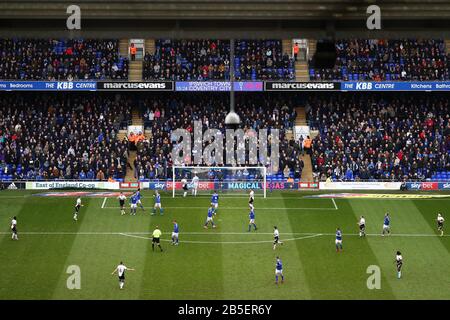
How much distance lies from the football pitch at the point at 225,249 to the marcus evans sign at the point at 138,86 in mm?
9038

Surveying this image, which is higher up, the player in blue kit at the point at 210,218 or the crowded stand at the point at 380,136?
the crowded stand at the point at 380,136

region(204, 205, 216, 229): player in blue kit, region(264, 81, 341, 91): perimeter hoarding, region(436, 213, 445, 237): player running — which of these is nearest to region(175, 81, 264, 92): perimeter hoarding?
region(264, 81, 341, 91): perimeter hoarding

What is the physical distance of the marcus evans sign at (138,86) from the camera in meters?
56.2

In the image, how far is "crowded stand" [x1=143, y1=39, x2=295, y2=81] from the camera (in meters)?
57.8

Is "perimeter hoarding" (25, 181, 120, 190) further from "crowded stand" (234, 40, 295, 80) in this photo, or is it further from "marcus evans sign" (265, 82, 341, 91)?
"marcus evans sign" (265, 82, 341, 91)

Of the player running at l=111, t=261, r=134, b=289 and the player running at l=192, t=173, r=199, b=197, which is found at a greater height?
→ the player running at l=192, t=173, r=199, b=197

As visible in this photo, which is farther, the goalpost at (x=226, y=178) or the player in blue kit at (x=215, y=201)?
the goalpost at (x=226, y=178)

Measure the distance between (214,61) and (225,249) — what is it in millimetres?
22619

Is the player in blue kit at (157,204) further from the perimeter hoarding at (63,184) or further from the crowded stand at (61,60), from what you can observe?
the crowded stand at (61,60)

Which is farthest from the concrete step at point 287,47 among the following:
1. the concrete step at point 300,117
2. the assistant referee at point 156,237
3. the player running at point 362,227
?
the assistant referee at point 156,237

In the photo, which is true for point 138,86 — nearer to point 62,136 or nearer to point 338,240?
point 62,136

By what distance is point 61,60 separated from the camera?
5894 cm

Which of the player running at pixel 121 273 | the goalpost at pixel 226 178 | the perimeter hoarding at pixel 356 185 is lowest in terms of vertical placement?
the player running at pixel 121 273

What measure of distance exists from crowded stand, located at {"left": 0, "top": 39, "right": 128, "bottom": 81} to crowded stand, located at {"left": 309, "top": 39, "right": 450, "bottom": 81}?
44.9 feet
